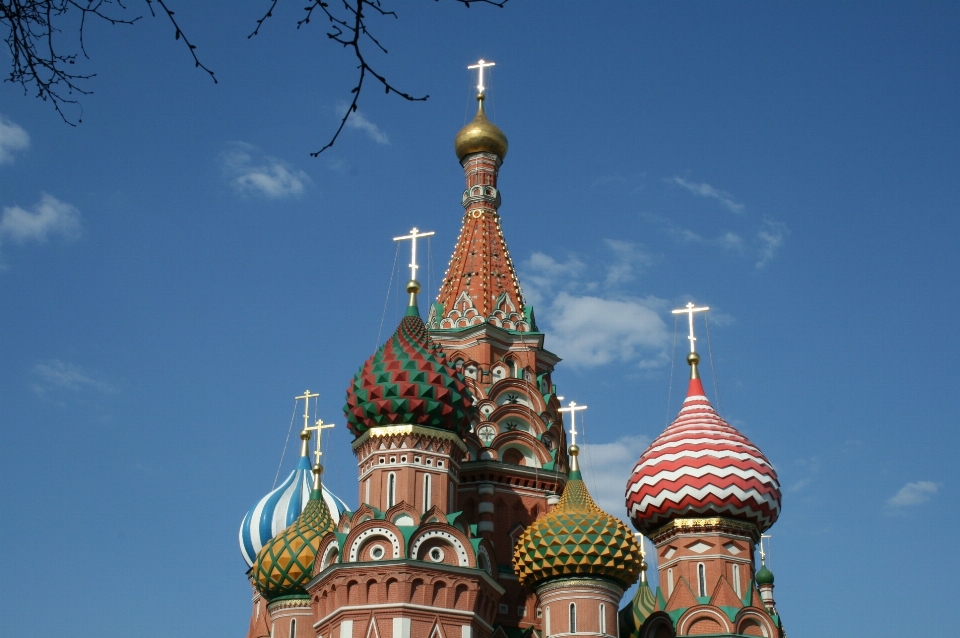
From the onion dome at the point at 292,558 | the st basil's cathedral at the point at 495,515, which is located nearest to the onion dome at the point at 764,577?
the st basil's cathedral at the point at 495,515

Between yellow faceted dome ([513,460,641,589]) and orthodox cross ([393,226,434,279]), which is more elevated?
orthodox cross ([393,226,434,279])

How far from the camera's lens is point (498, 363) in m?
22.5

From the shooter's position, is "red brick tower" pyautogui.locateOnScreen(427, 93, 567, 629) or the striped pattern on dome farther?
"red brick tower" pyautogui.locateOnScreen(427, 93, 567, 629)

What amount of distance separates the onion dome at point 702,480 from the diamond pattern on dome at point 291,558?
16.2 feet

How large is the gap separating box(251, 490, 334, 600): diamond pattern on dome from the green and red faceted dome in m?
1.82

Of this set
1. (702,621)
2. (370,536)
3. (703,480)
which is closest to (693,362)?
(703,480)

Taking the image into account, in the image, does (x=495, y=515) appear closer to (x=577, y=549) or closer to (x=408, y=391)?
(x=577, y=549)

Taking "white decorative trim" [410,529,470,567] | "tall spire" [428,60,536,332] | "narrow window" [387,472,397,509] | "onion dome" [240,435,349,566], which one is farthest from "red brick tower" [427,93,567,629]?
"onion dome" [240,435,349,566]

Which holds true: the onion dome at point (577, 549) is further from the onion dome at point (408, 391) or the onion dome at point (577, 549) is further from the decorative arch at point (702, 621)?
the onion dome at point (408, 391)

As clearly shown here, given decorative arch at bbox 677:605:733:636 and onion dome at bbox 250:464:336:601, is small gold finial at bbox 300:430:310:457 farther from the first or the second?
decorative arch at bbox 677:605:733:636

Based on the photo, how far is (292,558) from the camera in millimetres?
19688

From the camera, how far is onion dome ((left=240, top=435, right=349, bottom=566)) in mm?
24828

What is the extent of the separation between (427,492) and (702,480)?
4315 mm

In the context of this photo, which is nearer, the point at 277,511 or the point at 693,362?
the point at 693,362
